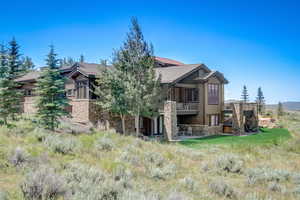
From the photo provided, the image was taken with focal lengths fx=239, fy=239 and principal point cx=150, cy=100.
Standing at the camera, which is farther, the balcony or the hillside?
the balcony

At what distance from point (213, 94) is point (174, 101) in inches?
219

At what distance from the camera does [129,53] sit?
18000mm

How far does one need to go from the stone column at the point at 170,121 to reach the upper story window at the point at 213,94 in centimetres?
627

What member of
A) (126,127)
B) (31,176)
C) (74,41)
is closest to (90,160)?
(31,176)

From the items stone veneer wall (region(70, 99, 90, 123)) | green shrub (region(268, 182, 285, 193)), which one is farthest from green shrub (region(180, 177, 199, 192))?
stone veneer wall (region(70, 99, 90, 123))

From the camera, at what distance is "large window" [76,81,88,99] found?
68.5 feet

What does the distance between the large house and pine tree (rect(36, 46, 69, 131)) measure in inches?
148

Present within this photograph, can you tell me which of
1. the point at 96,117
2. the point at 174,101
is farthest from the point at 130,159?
the point at 174,101

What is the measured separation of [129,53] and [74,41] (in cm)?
958

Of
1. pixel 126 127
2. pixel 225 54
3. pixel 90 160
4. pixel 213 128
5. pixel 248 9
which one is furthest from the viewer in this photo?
pixel 225 54

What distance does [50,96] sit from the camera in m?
15.8

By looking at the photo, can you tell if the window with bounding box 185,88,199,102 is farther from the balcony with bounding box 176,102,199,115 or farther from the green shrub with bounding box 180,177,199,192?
the green shrub with bounding box 180,177,199,192

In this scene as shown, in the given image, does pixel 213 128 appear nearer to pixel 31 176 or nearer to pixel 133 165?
pixel 133 165

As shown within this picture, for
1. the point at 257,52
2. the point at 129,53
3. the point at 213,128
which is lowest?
the point at 213,128
